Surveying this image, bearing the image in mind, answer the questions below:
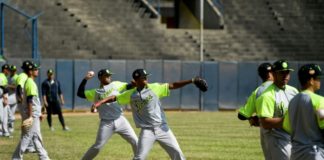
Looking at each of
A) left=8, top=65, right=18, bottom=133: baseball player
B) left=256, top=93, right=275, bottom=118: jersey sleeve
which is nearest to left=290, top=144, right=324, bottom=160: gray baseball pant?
left=256, top=93, right=275, bottom=118: jersey sleeve

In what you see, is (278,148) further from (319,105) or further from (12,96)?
(12,96)

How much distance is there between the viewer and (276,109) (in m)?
10.7

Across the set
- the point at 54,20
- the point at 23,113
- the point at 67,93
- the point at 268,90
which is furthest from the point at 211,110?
the point at 268,90

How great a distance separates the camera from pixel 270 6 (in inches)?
1869

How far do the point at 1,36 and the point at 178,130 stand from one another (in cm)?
1419

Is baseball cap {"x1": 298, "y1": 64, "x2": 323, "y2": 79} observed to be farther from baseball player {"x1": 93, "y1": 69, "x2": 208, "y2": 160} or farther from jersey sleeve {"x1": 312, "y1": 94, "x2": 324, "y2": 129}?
baseball player {"x1": 93, "y1": 69, "x2": 208, "y2": 160}

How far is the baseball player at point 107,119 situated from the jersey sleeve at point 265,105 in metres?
4.38

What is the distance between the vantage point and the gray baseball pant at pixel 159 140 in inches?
517

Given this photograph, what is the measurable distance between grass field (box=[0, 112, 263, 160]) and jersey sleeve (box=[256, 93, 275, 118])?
693cm

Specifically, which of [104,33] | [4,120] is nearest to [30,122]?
[4,120]

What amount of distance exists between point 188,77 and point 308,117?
91.1ft

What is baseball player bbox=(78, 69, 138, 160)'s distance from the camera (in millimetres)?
14875

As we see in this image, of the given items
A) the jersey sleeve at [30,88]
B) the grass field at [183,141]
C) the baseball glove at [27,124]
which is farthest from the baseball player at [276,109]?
the grass field at [183,141]

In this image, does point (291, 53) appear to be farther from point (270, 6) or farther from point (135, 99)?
point (135, 99)
